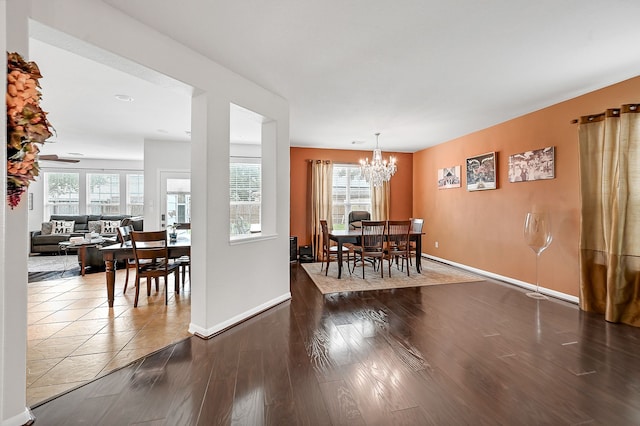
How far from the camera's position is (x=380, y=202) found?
6.85 meters

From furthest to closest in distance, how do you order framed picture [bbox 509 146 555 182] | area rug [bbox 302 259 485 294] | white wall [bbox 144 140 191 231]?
white wall [bbox 144 140 191 231] → area rug [bbox 302 259 485 294] → framed picture [bbox 509 146 555 182]

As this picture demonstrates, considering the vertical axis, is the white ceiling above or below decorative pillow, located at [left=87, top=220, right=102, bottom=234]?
above

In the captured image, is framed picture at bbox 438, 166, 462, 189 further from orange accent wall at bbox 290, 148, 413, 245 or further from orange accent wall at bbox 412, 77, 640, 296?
orange accent wall at bbox 290, 148, 413, 245

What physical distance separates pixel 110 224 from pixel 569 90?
956 cm

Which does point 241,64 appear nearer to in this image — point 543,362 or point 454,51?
point 454,51

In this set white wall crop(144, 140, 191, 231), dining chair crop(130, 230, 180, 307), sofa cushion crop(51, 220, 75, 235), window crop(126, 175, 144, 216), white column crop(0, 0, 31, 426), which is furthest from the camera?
window crop(126, 175, 144, 216)

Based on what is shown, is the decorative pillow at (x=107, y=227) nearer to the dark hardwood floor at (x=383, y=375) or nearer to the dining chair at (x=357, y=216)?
the dining chair at (x=357, y=216)

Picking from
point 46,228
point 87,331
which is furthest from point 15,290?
point 46,228

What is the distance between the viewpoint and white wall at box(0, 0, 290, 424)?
5.12ft

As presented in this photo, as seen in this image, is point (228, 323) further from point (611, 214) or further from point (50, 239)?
point (50, 239)

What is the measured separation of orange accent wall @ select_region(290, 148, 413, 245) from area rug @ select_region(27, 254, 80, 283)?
13.9ft

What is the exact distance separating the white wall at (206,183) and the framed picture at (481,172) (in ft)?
11.6

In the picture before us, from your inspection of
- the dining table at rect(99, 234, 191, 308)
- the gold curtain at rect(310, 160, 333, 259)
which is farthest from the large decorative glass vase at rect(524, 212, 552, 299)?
the dining table at rect(99, 234, 191, 308)

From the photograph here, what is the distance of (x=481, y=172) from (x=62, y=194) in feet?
34.9
